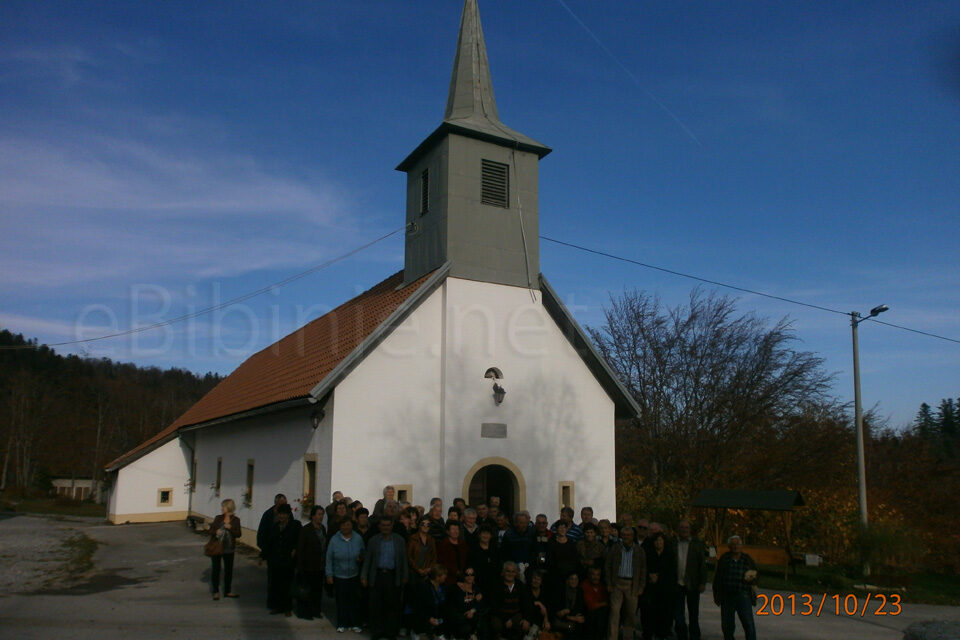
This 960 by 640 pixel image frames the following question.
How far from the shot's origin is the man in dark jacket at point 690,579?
30.1ft

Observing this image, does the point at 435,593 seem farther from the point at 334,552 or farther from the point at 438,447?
the point at 438,447

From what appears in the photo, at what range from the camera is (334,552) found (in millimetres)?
9273

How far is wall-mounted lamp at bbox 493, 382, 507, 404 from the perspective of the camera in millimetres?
14547

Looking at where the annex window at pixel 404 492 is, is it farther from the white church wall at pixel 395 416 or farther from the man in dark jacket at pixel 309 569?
the man in dark jacket at pixel 309 569

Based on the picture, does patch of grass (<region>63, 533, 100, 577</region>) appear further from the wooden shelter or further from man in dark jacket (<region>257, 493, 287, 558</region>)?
the wooden shelter

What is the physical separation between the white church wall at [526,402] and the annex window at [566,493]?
12cm

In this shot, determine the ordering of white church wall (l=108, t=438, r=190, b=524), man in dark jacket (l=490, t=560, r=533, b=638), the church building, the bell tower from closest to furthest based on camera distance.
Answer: man in dark jacket (l=490, t=560, r=533, b=638)
the church building
the bell tower
white church wall (l=108, t=438, r=190, b=524)

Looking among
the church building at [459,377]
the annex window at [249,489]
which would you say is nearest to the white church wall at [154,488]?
the church building at [459,377]

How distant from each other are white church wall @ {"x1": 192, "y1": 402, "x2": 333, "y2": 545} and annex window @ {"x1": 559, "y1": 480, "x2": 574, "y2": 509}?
17.3ft

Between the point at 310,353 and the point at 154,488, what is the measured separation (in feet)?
40.2

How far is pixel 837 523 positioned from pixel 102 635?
18726mm

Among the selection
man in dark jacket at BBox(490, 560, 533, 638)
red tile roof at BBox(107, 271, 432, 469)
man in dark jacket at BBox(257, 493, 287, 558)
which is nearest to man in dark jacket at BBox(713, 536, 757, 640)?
man in dark jacket at BBox(490, 560, 533, 638)

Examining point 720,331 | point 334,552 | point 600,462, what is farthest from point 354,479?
point 720,331
